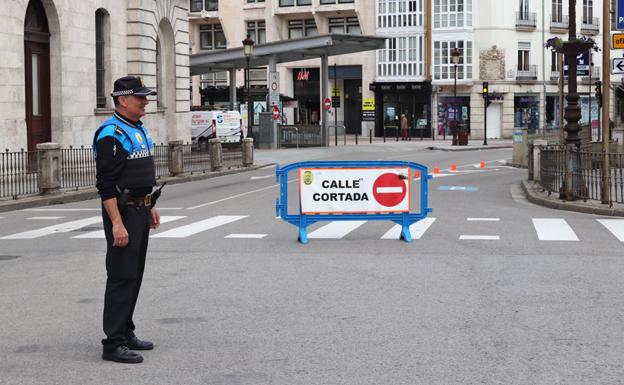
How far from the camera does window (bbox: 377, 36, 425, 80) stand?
70938 mm

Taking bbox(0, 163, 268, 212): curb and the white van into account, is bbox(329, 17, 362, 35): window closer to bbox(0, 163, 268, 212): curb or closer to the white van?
the white van

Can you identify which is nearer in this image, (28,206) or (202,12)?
(28,206)

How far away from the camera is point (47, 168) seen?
22.7 metres

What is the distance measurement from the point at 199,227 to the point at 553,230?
5542mm

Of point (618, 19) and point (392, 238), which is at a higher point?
point (618, 19)

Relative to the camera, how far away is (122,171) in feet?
23.7

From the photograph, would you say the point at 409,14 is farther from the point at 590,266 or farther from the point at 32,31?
the point at 590,266

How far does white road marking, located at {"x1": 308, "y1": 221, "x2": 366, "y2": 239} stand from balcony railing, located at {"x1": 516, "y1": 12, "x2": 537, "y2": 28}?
5603 cm

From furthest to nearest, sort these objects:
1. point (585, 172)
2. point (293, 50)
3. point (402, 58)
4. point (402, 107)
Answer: point (402, 107) < point (402, 58) < point (293, 50) < point (585, 172)

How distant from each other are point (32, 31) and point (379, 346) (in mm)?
24817

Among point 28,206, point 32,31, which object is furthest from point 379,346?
point 32,31

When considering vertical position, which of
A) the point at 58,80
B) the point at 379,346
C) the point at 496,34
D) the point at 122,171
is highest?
the point at 496,34

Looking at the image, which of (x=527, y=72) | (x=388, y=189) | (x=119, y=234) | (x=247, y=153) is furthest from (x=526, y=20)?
(x=119, y=234)

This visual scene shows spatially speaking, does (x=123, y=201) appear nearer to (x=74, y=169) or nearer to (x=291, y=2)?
(x=74, y=169)
